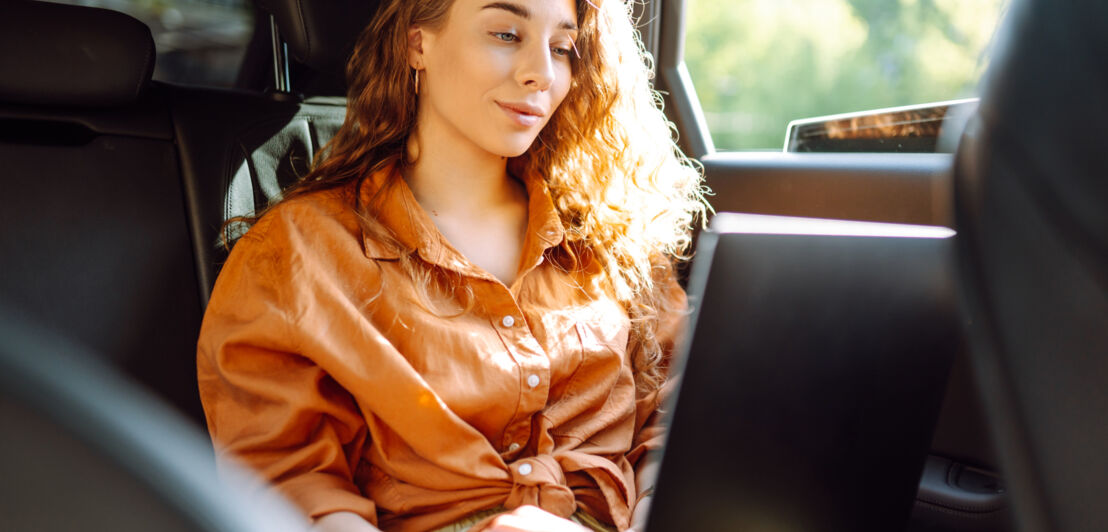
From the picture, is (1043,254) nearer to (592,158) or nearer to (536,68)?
(536,68)

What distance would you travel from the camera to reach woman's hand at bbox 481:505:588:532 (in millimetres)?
949

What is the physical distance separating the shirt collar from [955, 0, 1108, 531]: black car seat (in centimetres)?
82

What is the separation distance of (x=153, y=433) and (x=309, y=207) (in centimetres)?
79

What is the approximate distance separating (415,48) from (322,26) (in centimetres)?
19

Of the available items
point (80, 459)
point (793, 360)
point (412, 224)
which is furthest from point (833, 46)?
point (80, 459)

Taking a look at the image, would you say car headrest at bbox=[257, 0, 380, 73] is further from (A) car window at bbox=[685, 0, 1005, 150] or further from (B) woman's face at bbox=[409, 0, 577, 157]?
(A) car window at bbox=[685, 0, 1005, 150]

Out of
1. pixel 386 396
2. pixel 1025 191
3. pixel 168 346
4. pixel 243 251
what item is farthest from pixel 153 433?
pixel 168 346

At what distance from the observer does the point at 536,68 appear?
48.8 inches

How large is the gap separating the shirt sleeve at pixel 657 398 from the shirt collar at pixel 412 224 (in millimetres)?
240

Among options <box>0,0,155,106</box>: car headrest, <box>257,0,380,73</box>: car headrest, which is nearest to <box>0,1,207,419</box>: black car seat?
<box>0,0,155,106</box>: car headrest

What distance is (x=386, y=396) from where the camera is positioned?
1.05m

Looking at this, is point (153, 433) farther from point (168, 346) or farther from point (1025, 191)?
point (168, 346)

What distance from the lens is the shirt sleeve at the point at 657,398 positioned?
1.26m

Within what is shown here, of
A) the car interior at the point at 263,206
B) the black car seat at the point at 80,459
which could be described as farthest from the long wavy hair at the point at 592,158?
the black car seat at the point at 80,459
